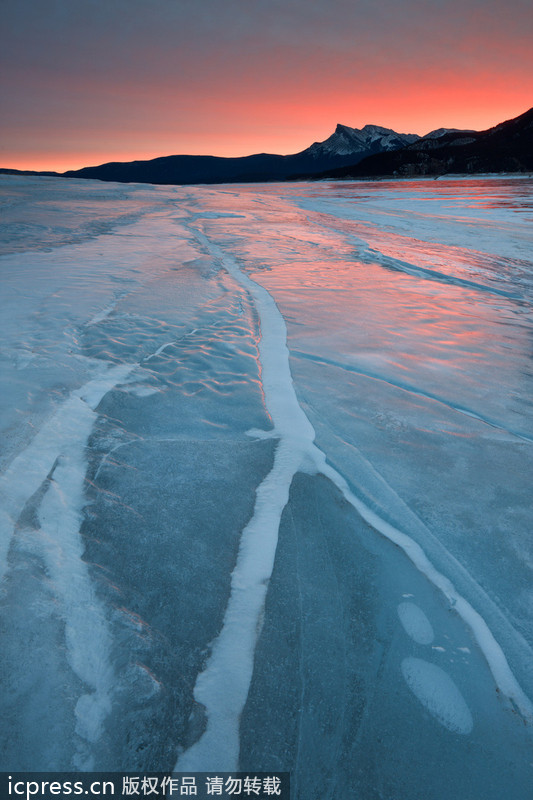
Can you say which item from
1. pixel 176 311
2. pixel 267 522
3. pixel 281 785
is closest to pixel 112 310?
pixel 176 311

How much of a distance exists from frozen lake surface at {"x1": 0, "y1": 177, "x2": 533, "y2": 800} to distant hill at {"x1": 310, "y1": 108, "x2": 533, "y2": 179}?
291ft

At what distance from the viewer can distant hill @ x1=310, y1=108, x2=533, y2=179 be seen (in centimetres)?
7769

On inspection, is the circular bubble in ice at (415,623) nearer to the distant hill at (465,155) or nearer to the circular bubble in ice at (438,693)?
the circular bubble in ice at (438,693)

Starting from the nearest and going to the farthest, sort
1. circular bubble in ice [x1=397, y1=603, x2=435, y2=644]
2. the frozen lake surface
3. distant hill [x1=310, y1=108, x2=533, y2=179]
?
the frozen lake surface < circular bubble in ice [x1=397, y1=603, x2=435, y2=644] < distant hill [x1=310, y1=108, x2=533, y2=179]

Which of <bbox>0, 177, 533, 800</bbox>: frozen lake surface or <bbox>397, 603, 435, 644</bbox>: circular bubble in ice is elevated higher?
<bbox>0, 177, 533, 800</bbox>: frozen lake surface

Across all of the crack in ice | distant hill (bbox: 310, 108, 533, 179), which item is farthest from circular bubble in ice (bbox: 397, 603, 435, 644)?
distant hill (bbox: 310, 108, 533, 179)

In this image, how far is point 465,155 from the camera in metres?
88.2

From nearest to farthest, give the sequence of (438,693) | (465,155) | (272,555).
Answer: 1. (438,693)
2. (272,555)
3. (465,155)

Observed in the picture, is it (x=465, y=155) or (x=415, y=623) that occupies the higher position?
(x=465, y=155)

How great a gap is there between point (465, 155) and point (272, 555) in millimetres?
112462

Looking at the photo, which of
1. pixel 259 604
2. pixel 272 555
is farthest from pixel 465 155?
pixel 259 604

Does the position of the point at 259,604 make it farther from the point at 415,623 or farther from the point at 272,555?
the point at 415,623

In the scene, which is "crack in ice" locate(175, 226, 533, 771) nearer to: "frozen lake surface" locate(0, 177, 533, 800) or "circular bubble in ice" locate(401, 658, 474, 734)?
"frozen lake surface" locate(0, 177, 533, 800)

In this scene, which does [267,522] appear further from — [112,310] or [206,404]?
[112,310]
